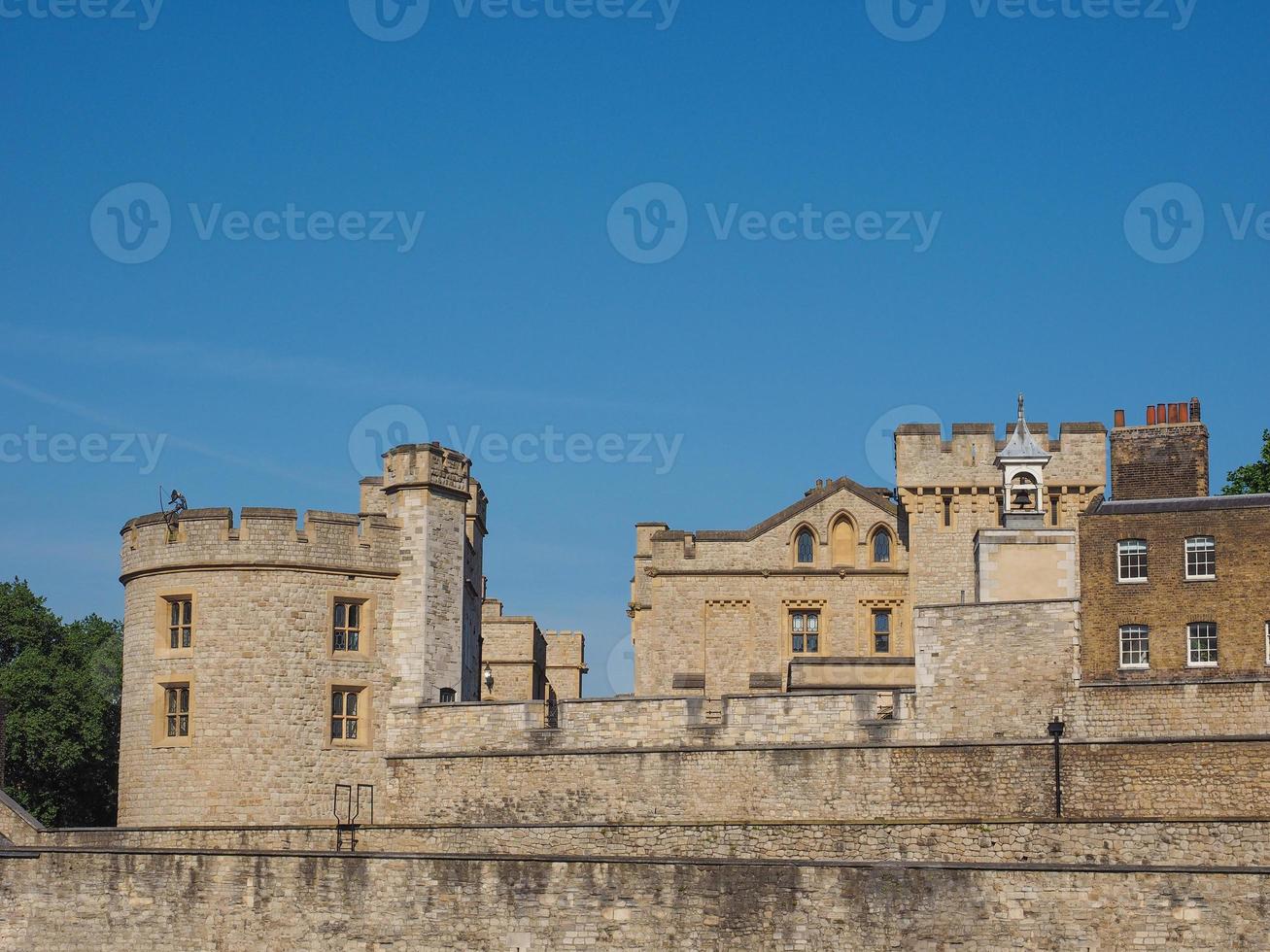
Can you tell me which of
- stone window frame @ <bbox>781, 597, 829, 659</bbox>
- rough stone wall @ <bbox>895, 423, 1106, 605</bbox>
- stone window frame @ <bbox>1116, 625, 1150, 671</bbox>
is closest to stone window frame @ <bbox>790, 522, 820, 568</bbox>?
stone window frame @ <bbox>781, 597, 829, 659</bbox>

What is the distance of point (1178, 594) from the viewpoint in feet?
133

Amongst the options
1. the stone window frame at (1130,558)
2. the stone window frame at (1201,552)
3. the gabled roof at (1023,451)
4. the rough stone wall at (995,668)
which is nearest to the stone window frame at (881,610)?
the gabled roof at (1023,451)

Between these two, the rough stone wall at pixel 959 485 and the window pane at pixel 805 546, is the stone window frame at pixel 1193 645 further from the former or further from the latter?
the window pane at pixel 805 546

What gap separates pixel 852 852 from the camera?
37938 mm

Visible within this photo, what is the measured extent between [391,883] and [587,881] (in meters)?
3.73

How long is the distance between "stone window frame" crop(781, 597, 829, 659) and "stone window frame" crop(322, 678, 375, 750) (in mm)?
16766

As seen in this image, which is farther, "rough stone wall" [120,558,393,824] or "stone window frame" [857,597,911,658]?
"stone window frame" [857,597,911,658]

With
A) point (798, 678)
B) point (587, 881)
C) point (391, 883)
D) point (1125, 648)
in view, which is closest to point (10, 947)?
point (391, 883)

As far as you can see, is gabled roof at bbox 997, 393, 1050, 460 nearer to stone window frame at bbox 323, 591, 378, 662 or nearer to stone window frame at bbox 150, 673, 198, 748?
stone window frame at bbox 323, 591, 378, 662

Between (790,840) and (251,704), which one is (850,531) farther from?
(251,704)

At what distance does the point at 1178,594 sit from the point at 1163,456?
6.48 m

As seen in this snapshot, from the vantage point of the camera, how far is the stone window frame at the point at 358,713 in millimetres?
40844

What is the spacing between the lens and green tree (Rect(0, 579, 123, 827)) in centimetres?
5753

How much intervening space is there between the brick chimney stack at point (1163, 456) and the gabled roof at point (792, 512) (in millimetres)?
10229
